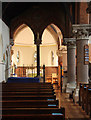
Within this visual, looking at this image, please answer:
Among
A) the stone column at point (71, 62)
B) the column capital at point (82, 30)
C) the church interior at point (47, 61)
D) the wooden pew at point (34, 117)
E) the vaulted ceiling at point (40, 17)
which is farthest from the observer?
the vaulted ceiling at point (40, 17)

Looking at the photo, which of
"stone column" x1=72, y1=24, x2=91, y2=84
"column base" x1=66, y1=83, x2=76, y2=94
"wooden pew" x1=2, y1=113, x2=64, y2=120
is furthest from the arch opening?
"wooden pew" x1=2, y1=113, x2=64, y2=120

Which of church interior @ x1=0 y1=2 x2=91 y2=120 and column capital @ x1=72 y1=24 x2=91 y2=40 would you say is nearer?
church interior @ x1=0 y1=2 x2=91 y2=120

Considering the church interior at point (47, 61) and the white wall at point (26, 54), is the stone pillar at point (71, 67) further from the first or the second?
the white wall at point (26, 54)

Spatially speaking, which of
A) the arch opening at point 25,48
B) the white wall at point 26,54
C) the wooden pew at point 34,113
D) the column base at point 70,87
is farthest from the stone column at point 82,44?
the white wall at point 26,54

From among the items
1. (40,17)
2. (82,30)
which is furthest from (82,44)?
(40,17)

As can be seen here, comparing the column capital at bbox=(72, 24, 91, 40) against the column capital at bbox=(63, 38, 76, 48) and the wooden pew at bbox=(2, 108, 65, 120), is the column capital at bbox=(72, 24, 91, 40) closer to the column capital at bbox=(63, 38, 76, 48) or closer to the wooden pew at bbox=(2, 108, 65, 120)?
the column capital at bbox=(63, 38, 76, 48)

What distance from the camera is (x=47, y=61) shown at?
2208cm

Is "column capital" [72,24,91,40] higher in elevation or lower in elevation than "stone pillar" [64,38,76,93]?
higher

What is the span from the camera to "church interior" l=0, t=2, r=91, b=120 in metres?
3.98

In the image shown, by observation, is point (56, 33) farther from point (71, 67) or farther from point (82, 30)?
point (82, 30)

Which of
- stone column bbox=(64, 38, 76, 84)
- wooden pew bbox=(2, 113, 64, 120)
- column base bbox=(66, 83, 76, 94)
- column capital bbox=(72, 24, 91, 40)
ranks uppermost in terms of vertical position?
column capital bbox=(72, 24, 91, 40)

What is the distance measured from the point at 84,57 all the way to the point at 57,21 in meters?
6.18

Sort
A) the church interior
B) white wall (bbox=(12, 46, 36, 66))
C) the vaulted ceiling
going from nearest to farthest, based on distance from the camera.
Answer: the church interior
the vaulted ceiling
white wall (bbox=(12, 46, 36, 66))

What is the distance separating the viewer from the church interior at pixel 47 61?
3.98 metres
